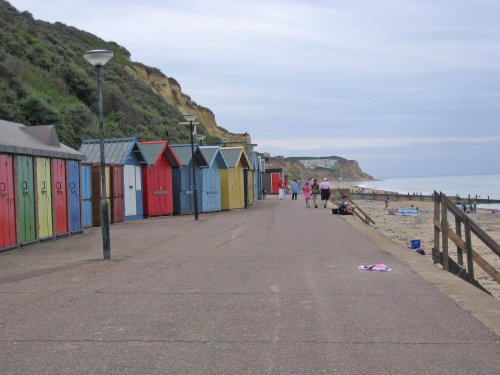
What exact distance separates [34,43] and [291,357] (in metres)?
46.6

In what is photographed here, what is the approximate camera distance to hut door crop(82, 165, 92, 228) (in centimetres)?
1942

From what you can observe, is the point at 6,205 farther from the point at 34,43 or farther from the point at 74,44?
the point at 74,44

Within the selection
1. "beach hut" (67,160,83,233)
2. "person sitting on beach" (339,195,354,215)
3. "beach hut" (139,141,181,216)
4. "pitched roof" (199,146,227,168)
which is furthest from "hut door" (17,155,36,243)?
"pitched roof" (199,146,227,168)

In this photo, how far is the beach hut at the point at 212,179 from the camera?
101 ft

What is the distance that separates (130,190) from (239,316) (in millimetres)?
18139

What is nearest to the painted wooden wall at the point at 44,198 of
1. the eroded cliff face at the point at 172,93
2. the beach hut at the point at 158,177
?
the beach hut at the point at 158,177

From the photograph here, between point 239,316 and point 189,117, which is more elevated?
point 189,117

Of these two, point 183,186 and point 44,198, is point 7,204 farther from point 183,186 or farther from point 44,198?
point 183,186

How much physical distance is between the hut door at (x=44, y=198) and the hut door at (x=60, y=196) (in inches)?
12.8

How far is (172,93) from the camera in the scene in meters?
84.1

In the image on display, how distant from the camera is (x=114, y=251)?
1375 cm

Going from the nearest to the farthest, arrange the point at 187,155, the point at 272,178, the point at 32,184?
the point at 32,184, the point at 187,155, the point at 272,178

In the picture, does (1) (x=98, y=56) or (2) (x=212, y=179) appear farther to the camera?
(2) (x=212, y=179)

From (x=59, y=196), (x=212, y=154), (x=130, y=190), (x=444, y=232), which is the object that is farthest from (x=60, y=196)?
(x=212, y=154)
